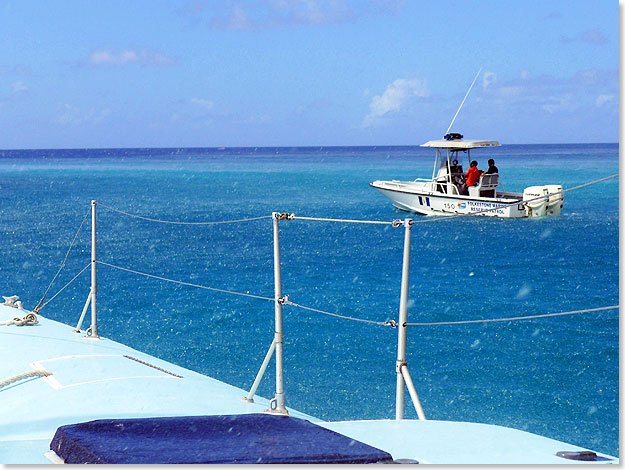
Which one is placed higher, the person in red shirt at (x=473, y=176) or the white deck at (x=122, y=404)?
the person in red shirt at (x=473, y=176)

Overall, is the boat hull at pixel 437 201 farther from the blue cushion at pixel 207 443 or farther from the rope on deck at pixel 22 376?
the blue cushion at pixel 207 443

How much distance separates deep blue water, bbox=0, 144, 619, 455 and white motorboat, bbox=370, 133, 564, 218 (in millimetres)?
734

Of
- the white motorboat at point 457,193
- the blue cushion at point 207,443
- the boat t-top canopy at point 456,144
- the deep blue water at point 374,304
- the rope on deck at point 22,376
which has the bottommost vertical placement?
the deep blue water at point 374,304

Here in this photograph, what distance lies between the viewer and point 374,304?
526 inches

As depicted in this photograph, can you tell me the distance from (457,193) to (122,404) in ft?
65.4

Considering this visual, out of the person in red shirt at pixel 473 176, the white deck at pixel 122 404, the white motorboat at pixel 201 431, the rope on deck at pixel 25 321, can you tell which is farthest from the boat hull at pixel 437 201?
the white motorboat at pixel 201 431

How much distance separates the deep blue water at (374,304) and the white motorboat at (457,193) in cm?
73

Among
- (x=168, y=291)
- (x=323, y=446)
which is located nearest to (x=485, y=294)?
(x=168, y=291)

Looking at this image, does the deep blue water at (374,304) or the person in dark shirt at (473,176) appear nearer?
the deep blue water at (374,304)

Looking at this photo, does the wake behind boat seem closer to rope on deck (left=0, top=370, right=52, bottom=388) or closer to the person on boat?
the person on boat

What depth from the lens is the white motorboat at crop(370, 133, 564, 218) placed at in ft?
72.5

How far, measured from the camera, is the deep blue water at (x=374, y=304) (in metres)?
9.06

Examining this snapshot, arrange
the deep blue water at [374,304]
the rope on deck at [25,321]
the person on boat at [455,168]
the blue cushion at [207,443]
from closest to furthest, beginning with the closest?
the blue cushion at [207,443]
the rope on deck at [25,321]
the deep blue water at [374,304]
the person on boat at [455,168]

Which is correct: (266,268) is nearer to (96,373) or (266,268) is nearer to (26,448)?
(96,373)
